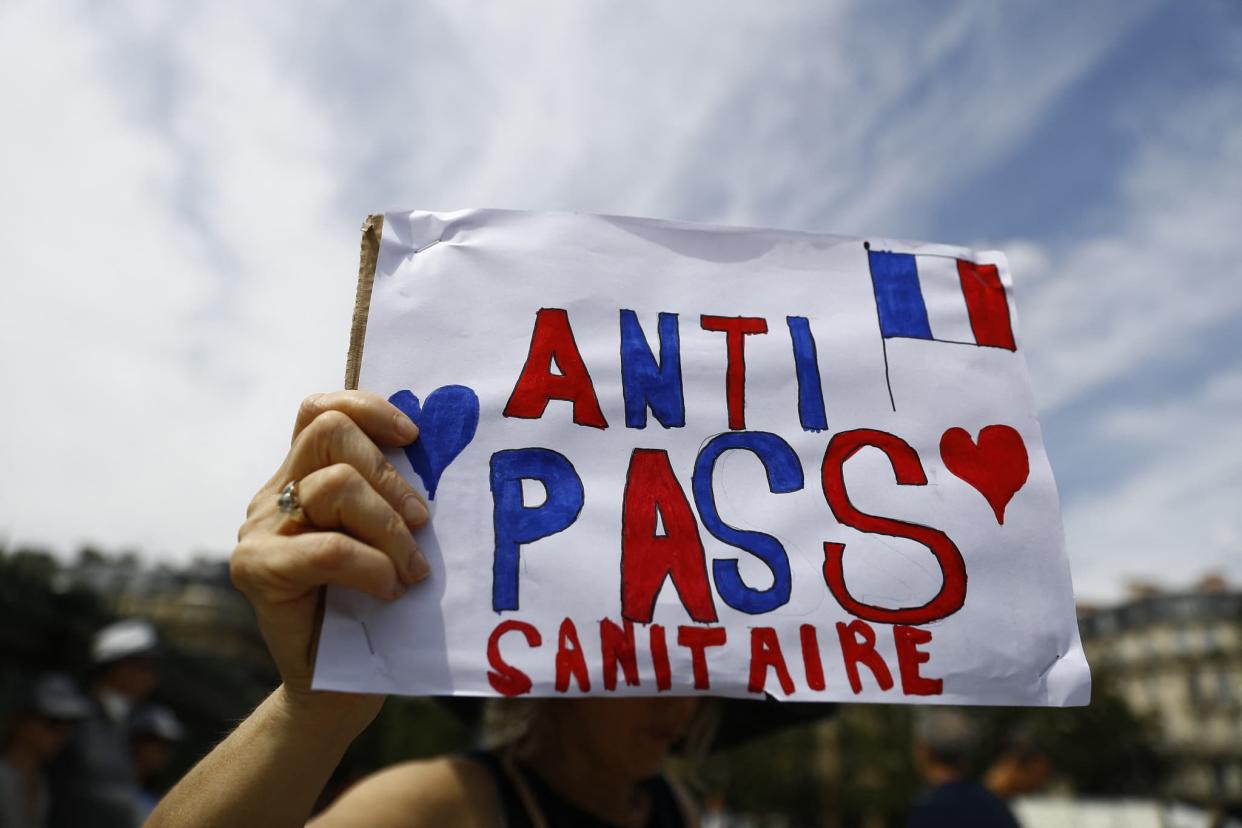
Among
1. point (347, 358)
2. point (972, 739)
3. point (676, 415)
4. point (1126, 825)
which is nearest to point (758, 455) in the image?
point (676, 415)

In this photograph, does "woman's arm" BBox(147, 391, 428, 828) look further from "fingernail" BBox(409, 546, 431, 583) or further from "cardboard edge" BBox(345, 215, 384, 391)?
"cardboard edge" BBox(345, 215, 384, 391)

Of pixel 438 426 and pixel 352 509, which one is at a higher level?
pixel 438 426

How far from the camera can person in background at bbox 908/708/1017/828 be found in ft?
11.0

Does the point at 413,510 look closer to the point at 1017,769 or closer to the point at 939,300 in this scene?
Result: the point at 939,300

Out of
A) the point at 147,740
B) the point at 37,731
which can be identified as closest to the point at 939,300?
the point at 37,731

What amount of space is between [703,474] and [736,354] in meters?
0.28

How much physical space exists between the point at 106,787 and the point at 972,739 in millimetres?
4790

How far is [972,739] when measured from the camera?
392cm

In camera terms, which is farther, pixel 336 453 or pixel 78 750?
pixel 78 750

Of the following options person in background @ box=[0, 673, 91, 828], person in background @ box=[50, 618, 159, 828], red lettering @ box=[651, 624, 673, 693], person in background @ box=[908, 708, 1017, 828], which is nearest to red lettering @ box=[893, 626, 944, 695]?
red lettering @ box=[651, 624, 673, 693]

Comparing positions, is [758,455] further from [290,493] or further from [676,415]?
[290,493]

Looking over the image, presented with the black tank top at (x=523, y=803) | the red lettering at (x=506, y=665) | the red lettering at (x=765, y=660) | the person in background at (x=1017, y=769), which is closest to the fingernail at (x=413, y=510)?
the red lettering at (x=506, y=665)

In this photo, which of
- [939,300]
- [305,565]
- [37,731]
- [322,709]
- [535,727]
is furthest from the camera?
[37,731]

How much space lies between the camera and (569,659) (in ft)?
4.75
